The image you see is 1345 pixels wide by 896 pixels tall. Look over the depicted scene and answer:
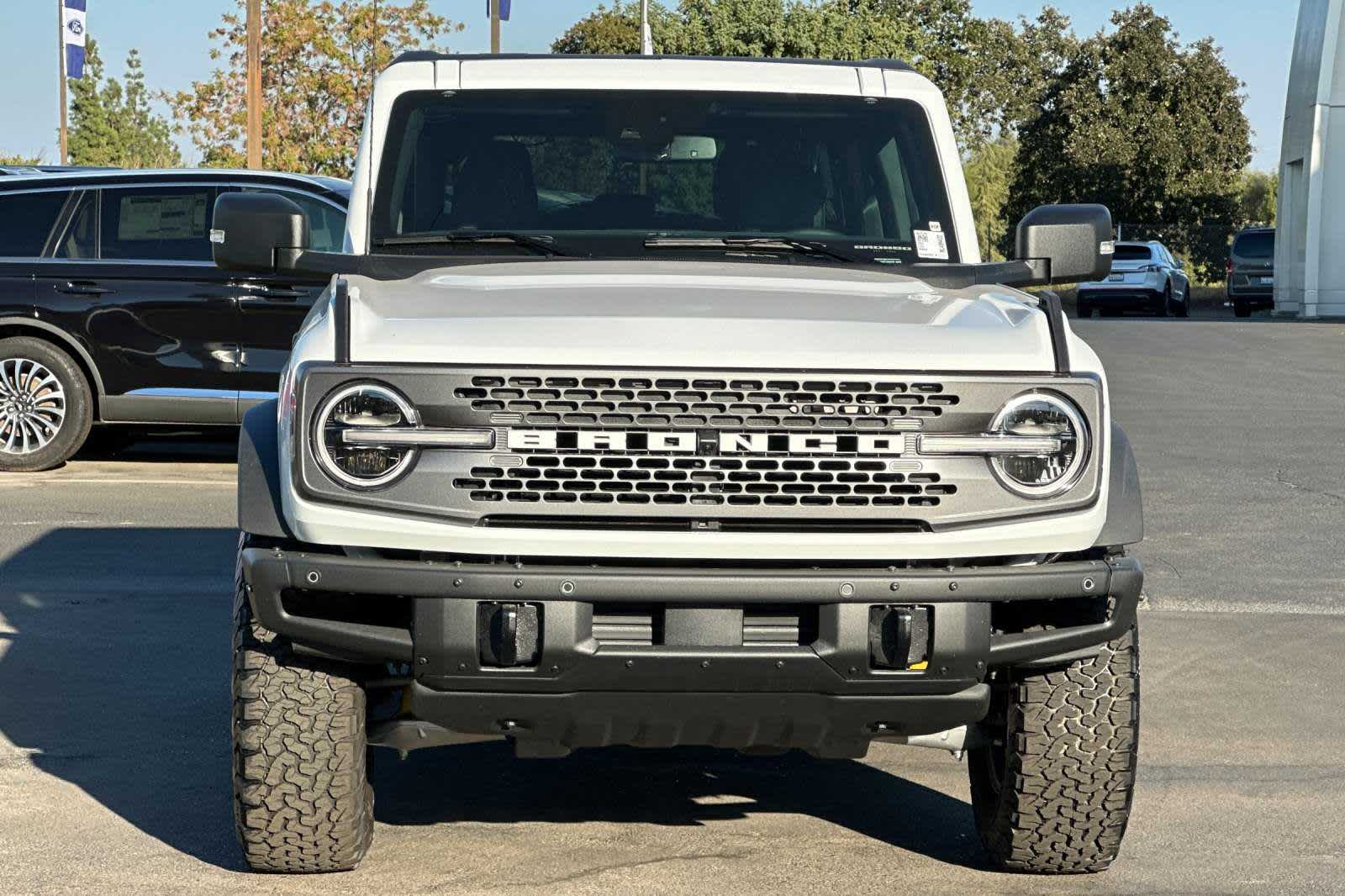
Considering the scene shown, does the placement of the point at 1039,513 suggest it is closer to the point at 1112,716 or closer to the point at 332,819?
the point at 1112,716

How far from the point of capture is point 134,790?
569cm

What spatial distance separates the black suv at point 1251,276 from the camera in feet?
139

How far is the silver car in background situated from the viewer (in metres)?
39.7

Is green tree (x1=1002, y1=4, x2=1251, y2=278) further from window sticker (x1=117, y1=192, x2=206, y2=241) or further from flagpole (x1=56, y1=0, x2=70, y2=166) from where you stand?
window sticker (x1=117, y1=192, x2=206, y2=241)

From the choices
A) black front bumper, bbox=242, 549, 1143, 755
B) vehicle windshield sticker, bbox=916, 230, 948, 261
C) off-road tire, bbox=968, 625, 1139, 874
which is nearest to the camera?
black front bumper, bbox=242, 549, 1143, 755

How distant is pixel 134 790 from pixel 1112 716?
2.71 m

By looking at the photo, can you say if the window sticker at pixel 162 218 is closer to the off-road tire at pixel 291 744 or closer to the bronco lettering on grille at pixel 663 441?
the off-road tire at pixel 291 744

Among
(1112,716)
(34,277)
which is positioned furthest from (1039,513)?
(34,277)

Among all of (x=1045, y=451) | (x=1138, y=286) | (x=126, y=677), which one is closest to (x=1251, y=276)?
(x=1138, y=286)

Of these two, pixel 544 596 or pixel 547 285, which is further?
pixel 547 285

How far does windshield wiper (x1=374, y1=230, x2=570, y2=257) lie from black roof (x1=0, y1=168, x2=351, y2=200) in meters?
7.01

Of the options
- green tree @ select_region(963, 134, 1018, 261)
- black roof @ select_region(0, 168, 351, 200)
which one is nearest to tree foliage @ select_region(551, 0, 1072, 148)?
green tree @ select_region(963, 134, 1018, 261)

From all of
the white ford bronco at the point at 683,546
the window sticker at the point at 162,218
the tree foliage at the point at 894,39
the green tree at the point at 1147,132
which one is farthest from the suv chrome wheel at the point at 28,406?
the green tree at the point at 1147,132

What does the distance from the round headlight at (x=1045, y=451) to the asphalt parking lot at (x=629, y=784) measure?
3.55 ft
